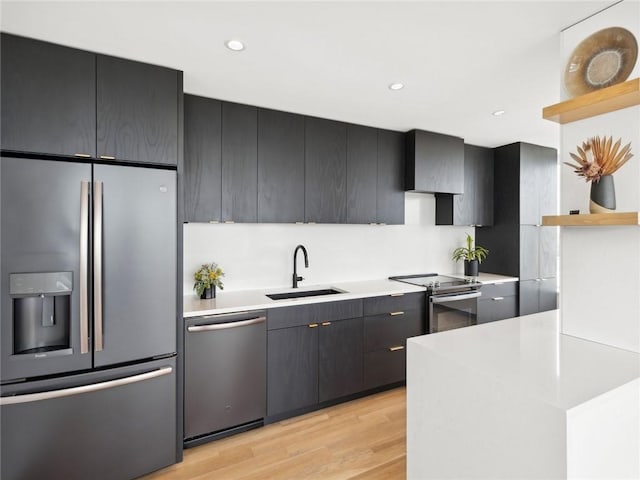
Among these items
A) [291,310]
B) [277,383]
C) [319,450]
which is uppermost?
[291,310]

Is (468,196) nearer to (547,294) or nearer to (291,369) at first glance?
(547,294)

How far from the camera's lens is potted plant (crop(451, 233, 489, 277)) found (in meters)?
3.96

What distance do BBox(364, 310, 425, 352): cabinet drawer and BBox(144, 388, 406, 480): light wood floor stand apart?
526mm

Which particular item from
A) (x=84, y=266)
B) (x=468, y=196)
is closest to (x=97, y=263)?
(x=84, y=266)

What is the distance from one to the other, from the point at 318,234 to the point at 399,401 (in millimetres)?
1653

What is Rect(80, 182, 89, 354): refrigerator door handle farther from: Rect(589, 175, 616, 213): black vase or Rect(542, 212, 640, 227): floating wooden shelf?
Rect(589, 175, 616, 213): black vase

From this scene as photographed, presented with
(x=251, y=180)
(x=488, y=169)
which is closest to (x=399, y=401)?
(x=251, y=180)

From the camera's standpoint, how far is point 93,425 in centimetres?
183

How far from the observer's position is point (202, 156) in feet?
8.32

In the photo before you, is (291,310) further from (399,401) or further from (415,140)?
(415,140)

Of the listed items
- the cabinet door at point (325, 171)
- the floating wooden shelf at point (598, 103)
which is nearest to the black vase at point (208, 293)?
the cabinet door at point (325, 171)

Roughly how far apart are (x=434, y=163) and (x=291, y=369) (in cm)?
240

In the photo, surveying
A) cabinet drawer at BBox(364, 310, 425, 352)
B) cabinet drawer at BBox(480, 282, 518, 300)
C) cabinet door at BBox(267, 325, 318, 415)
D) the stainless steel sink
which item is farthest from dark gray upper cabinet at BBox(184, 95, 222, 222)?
cabinet drawer at BBox(480, 282, 518, 300)

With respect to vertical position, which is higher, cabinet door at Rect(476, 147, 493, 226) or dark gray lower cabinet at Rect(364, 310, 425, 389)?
cabinet door at Rect(476, 147, 493, 226)
